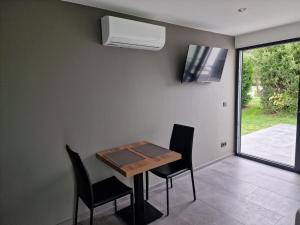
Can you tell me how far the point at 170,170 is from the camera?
247 cm

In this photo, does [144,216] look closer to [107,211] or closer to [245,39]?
[107,211]

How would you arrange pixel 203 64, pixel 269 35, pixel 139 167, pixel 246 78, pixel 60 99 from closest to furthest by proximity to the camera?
pixel 139 167 < pixel 60 99 < pixel 203 64 < pixel 269 35 < pixel 246 78

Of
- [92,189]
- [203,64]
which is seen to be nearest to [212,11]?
[203,64]

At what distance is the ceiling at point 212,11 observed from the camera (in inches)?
84.9

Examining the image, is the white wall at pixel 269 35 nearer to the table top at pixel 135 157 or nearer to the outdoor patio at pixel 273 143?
the outdoor patio at pixel 273 143

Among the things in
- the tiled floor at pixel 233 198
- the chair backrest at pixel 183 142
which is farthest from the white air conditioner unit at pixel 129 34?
Answer: the tiled floor at pixel 233 198

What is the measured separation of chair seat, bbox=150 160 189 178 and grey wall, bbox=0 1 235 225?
485 mm

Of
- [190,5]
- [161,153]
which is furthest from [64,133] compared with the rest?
[190,5]

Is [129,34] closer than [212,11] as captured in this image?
Yes

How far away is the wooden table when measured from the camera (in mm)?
1978

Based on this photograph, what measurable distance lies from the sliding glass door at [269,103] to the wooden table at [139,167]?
2.35 meters

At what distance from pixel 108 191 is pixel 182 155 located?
1062 mm

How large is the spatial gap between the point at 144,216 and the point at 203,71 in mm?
2135

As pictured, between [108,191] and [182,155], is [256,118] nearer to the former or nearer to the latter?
[182,155]
